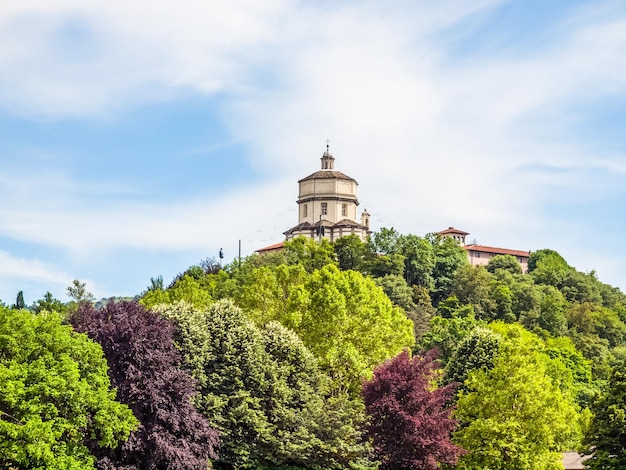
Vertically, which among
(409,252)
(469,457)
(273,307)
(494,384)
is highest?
(409,252)

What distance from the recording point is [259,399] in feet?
126

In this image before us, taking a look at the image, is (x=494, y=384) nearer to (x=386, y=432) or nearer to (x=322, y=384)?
(x=386, y=432)

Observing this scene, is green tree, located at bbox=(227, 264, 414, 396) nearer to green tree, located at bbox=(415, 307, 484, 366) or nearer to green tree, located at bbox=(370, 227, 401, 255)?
green tree, located at bbox=(415, 307, 484, 366)

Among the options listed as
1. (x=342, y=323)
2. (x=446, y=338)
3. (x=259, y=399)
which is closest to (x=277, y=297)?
(x=342, y=323)

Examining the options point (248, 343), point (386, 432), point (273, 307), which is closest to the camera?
point (386, 432)

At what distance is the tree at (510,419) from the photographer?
3669 centimetres

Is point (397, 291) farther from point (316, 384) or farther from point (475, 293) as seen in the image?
point (316, 384)

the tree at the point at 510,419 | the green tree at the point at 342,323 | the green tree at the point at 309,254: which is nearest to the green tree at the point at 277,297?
the green tree at the point at 342,323

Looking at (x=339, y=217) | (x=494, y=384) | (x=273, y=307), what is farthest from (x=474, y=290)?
(x=494, y=384)

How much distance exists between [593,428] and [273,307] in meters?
22.4

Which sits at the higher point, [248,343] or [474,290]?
[474,290]

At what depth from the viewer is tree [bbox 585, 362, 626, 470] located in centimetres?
3766

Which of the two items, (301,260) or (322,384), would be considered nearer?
(322,384)

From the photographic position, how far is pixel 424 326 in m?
80.8
